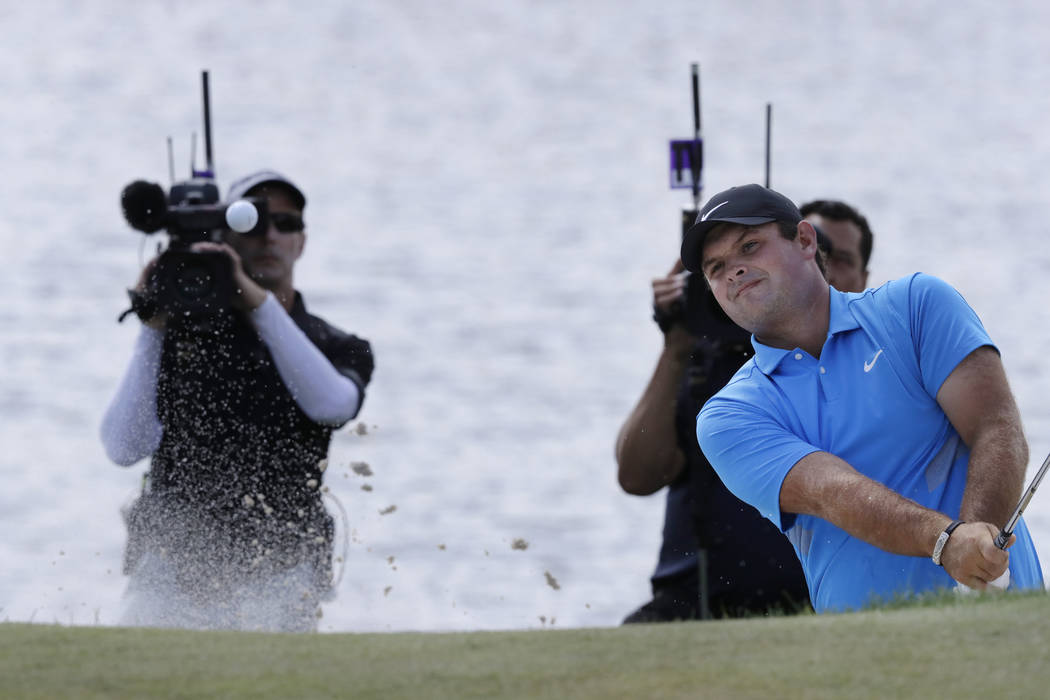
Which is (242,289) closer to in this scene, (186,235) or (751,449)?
(186,235)

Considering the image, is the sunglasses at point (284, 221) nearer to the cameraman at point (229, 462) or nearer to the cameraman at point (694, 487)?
the cameraman at point (229, 462)

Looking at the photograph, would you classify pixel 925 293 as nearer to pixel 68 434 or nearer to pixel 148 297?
pixel 148 297

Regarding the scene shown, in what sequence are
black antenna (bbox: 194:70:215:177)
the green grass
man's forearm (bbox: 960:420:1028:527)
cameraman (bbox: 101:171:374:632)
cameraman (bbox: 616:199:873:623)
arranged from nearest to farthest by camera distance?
1. the green grass
2. man's forearm (bbox: 960:420:1028:527)
3. cameraman (bbox: 616:199:873:623)
4. cameraman (bbox: 101:171:374:632)
5. black antenna (bbox: 194:70:215:177)

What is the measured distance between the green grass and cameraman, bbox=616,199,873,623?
152 cm

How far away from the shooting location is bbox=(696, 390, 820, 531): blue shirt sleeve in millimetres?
3229

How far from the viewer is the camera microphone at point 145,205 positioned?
5.23 meters

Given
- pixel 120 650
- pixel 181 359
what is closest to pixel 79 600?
pixel 181 359

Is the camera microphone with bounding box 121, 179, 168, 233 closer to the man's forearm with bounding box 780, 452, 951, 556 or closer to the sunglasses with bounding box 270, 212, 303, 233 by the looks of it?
the sunglasses with bounding box 270, 212, 303, 233

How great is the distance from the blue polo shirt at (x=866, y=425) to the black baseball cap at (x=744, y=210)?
22 centimetres

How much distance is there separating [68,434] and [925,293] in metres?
14.0

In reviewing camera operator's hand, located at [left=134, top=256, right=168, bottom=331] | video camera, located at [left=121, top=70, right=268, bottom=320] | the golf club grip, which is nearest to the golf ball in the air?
video camera, located at [left=121, top=70, right=268, bottom=320]

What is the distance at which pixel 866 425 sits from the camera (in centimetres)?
320

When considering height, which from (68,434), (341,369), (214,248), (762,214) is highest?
(762,214)

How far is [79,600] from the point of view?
6.03 m
